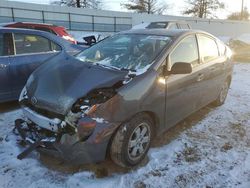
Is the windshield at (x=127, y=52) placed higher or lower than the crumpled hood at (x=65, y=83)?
higher

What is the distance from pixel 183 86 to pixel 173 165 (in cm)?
110

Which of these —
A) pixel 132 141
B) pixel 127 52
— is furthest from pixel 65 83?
pixel 127 52

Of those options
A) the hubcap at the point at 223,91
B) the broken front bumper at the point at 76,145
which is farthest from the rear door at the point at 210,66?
the broken front bumper at the point at 76,145

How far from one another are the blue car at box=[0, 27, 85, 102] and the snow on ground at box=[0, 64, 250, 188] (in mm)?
651

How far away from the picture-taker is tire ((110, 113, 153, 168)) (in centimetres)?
313

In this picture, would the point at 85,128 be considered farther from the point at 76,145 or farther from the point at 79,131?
the point at 76,145

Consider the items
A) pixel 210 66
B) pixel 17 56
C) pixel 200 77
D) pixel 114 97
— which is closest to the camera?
pixel 114 97

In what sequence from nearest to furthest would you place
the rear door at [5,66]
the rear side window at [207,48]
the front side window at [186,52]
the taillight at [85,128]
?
1. the taillight at [85,128]
2. the front side window at [186,52]
3. the rear side window at [207,48]
4. the rear door at [5,66]

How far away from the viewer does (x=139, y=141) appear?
342 centimetres

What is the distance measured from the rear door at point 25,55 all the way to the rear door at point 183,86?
9.65ft

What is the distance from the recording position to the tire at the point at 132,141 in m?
3.13

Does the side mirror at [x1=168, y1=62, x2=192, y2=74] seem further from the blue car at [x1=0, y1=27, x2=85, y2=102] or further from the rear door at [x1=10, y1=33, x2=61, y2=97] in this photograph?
the rear door at [x1=10, y1=33, x2=61, y2=97]

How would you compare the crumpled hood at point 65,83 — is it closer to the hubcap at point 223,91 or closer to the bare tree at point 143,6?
the hubcap at point 223,91

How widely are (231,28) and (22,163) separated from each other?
34624 millimetres
